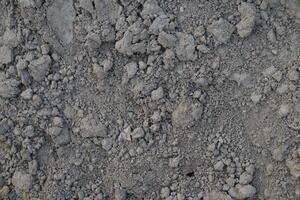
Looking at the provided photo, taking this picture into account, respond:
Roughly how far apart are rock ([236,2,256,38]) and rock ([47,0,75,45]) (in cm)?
68

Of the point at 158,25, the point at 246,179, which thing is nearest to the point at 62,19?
the point at 158,25

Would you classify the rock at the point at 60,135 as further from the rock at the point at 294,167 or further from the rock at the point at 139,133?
the rock at the point at 294,167

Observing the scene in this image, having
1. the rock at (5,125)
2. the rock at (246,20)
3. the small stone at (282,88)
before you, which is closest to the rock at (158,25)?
the rock at (246,20)

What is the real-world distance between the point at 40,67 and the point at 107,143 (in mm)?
409

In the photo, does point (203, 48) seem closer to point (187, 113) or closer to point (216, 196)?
point (187, 113)

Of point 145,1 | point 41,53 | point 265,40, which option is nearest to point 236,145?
point 265,40

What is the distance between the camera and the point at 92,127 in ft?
7.12

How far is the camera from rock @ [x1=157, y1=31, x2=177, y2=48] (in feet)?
6.74

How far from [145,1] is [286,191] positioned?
2.92 ft

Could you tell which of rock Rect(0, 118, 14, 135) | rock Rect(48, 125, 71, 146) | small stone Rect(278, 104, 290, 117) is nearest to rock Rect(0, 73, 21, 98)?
rock Rect(0, 118, 14, 135)

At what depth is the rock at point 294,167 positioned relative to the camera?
195cm

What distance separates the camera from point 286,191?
1995mm

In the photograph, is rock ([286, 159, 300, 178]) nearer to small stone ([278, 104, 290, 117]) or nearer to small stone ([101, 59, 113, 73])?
small stone ([278, 104, 290, 117])

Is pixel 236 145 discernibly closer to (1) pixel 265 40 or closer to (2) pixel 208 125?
(2) pixel 208 125
